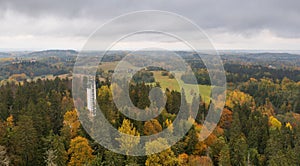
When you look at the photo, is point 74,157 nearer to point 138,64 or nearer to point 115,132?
point 115,132

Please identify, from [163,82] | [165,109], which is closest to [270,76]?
[163,82]

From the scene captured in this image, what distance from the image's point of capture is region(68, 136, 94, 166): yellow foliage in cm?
2744

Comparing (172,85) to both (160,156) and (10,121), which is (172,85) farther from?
(10,121)

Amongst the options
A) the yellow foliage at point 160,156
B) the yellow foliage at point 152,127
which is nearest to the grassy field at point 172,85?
the yellow foliage at point 152,127

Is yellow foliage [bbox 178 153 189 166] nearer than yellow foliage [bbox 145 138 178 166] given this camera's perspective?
No

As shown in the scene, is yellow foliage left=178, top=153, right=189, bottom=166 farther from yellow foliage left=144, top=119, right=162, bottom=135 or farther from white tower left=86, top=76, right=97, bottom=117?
white tower left=86, top=76, right=97, bottom=117

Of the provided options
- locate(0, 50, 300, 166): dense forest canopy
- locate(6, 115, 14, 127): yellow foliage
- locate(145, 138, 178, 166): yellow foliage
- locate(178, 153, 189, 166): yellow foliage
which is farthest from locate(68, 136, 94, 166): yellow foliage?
locate(6, 115, 14, 127): yellow foliage

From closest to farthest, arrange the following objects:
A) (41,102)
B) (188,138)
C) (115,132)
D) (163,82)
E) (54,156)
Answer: (54,156), (115,132), (188,138), (41,102), (163,82)

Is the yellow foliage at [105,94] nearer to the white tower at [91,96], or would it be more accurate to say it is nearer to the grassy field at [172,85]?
the white tower at [91,96]

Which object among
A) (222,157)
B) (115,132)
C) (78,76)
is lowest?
(222,157)

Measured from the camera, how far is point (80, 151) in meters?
27.8

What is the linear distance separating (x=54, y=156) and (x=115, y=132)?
224 inches

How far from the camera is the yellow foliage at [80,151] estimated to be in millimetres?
27438

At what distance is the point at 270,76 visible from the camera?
396 feet
